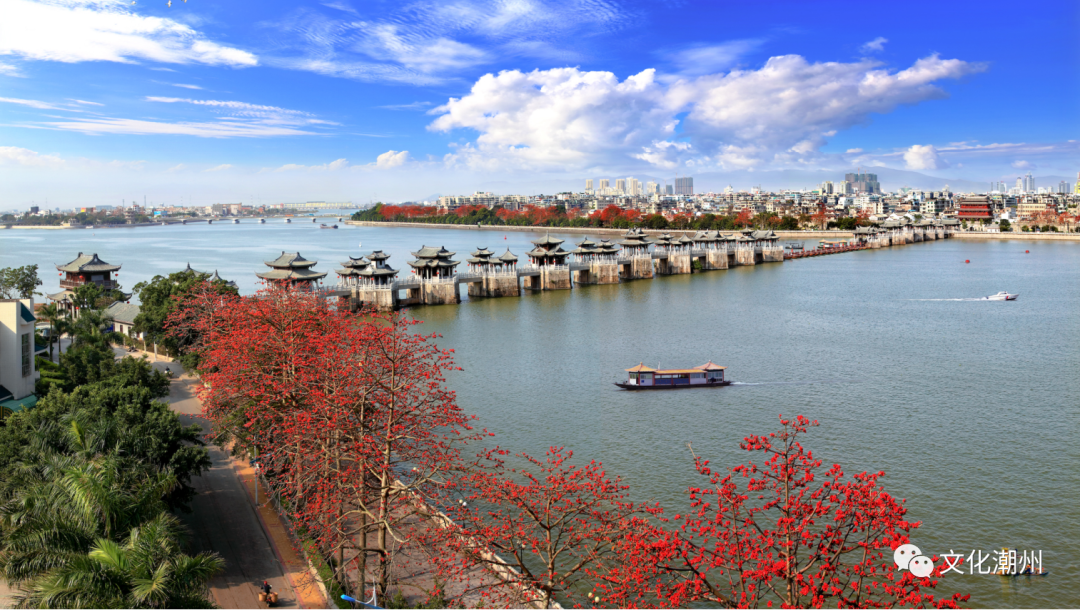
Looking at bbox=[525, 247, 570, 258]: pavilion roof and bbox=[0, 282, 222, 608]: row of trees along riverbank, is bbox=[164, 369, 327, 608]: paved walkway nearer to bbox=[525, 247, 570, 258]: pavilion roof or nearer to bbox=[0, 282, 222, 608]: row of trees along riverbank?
bbox=[0, 282, 222, 608]: row of trees along riverbank

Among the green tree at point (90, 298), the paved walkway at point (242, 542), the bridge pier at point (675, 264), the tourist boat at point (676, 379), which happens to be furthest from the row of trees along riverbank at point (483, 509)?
the bridge pier at point (675, 264)

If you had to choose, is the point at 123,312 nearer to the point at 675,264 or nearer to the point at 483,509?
the point at 483,509

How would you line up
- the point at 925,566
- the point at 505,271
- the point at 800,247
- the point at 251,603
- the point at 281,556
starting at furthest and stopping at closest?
the point at 800,247 < the point at 505,271 < the point at 281,556 < the point at 251,603 < the point at 925,566

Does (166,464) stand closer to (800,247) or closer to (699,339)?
(699,339)

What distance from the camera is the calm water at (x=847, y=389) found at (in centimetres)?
1556

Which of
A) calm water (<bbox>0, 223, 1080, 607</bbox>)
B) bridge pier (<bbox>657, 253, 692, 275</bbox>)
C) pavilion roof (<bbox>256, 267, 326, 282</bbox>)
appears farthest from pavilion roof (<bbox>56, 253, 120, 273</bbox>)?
bridge pier (<bbox>657, 253, 692, 275</bbox>)

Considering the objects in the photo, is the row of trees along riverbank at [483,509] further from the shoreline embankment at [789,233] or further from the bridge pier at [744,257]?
the shoreline embankment at [789,233]

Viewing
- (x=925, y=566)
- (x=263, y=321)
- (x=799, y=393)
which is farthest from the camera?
(x=799, y=393)

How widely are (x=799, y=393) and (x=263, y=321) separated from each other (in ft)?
57.7

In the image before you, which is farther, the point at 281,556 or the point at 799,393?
the point at 799,393

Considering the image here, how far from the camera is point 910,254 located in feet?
278

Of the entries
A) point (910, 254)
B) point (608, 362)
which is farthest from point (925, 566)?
point (910, 254)

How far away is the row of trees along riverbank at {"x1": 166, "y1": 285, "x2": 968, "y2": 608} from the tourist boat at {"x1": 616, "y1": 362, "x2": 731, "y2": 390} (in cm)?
784

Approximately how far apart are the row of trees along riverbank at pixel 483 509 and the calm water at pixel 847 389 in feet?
7.29
